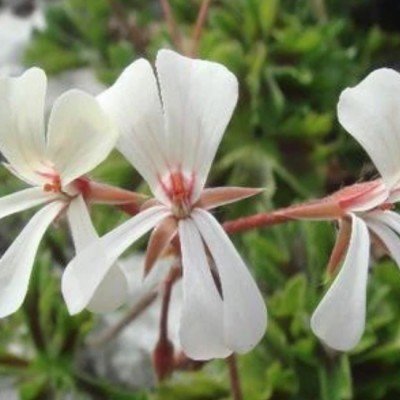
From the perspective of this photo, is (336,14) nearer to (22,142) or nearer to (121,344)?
(121,344)

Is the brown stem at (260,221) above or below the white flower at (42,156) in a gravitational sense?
below

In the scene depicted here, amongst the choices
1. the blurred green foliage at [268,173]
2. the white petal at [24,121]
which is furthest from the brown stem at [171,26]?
the white petal at [24,121]

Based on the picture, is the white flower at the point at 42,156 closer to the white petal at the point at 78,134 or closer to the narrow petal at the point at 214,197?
the white petal at the point at 78,134

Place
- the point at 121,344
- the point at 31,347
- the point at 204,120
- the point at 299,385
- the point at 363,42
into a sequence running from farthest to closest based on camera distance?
1. the point at 363,42
2. the point at 121,344
3. the point at 31,347
4. the point at 299,385
5. the point at 204,120

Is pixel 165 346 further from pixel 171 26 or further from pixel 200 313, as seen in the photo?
pixel 171 26

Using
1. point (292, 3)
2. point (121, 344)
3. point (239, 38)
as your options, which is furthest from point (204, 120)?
point (292, 3)

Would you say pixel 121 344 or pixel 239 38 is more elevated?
pixel 239 38

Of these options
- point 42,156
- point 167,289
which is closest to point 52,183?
point 42,156
